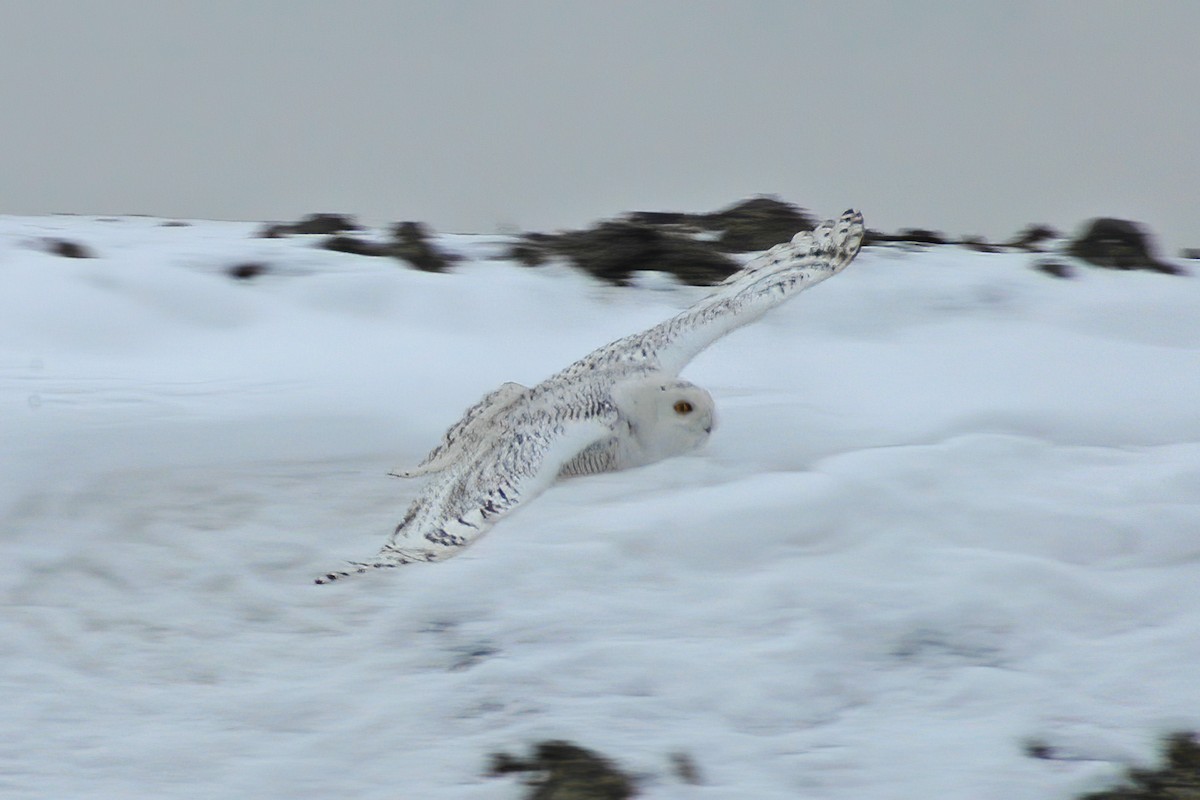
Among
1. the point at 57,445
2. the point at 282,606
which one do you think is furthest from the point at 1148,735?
the point at 57,445

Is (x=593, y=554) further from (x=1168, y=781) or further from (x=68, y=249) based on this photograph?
(x=68, y=249)

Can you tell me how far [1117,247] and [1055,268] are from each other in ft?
→ 2.47

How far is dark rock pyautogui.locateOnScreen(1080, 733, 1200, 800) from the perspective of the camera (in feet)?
11.8

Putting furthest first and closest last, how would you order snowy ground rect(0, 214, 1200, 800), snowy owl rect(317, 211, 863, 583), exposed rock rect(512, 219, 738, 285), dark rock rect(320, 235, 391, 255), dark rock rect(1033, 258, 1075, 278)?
1. dark rock rect(320, 235, 391, 255)
2. dark rock rect(1033, 258, 1075, 278)
3. exposed rock rect(512, 219, 738, 285)
4. snowy owl rect(317, 211, 863, 583)
5. snowy ground rect(0, 214, 1200, 800)

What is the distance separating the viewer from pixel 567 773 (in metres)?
3.60

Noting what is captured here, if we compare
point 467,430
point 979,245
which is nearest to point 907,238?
point 979,245

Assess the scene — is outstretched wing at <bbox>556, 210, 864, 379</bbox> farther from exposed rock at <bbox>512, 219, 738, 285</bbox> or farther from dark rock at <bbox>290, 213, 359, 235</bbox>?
dark rock at <bbox>290, 213, 359, 235</bbox>

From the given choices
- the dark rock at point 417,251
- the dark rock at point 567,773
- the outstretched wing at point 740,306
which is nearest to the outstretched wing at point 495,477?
the outstretched wing at point 740,306

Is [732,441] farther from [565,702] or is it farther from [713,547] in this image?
[565,702]

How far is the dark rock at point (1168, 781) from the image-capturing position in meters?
3.58

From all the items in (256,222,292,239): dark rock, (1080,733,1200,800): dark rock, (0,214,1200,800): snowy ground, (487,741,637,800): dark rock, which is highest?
(256,222,292,239): dark rock

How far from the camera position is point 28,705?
4.07 meters

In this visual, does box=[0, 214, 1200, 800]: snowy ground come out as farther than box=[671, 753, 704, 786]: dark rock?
Yes

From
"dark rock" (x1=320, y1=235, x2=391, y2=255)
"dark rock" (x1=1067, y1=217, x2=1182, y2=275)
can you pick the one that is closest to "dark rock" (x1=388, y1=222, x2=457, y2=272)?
"dark rock" (x1=320, y1=235, x2=391, y2=255)
